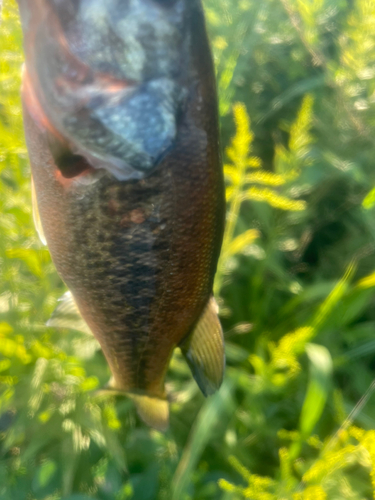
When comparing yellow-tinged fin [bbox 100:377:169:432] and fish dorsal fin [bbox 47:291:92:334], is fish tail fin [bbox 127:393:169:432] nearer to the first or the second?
yellow-tinged fin [bbox 100:377:169:432]

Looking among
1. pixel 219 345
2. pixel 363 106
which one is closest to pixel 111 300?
pixel 219 345

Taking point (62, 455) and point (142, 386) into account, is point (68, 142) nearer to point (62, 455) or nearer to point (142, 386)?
point (142, 386)

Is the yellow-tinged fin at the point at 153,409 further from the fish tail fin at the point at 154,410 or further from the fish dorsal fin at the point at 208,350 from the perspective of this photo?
the fish dorsal fin at the point at 208,350

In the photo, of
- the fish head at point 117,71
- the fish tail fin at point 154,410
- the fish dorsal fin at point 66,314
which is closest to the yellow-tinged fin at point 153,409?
the fish tail fin at point 154,410

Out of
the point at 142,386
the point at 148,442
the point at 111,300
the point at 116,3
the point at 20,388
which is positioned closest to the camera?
the point at 116,3

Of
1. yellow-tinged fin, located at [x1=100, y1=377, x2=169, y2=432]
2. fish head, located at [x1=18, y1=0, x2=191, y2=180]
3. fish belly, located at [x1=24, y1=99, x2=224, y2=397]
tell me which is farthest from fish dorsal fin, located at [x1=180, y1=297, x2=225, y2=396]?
fish head, located at [x1=18, y1=0, x2=191, y2=180]
